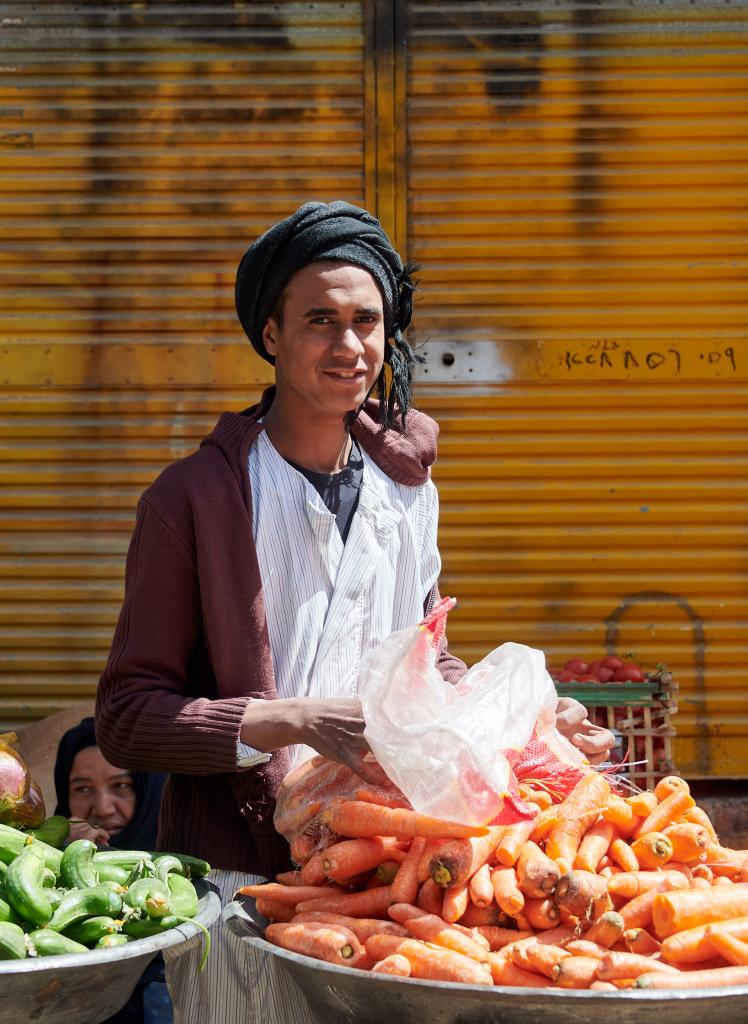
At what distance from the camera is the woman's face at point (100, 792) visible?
4.11m

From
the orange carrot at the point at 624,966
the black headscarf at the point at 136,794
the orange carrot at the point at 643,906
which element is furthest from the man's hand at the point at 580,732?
the black headscarf at the point at 136,794

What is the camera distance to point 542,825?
91.2 inches

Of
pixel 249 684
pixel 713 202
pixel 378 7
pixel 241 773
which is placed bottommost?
pixel 241 773

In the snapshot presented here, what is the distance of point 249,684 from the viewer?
2.45 meters

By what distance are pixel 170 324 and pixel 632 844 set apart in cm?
381

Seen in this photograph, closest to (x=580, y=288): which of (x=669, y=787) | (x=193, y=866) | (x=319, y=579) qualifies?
(x=319, y=579)

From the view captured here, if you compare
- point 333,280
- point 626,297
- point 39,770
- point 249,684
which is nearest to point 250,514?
point 249,684

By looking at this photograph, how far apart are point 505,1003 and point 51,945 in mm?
754

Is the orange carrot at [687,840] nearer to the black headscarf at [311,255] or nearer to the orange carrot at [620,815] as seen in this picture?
the orange carrot at [620,815]

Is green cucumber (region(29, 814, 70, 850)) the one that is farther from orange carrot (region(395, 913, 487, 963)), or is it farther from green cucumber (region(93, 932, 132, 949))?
orange carrot (region(395, 913, 487, 963))

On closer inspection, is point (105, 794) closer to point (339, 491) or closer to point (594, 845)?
point (339, 491)

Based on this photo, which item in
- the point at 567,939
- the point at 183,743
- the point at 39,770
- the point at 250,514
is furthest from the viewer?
the point at 39,770

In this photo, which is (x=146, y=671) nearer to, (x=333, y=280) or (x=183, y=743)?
(x=183, y=743)

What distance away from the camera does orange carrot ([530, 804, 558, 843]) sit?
2.32 metres
